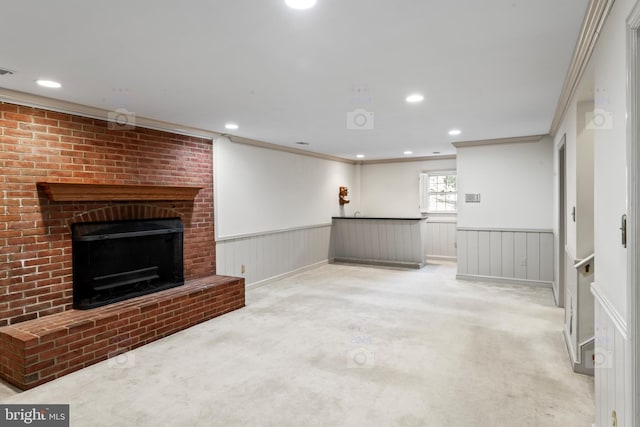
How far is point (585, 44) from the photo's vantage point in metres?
2.22

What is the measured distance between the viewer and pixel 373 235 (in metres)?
7.86

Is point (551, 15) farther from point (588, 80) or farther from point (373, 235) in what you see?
point (373, 235)

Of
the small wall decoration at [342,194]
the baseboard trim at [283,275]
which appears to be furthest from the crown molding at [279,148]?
the baseboard trim at [283,275]

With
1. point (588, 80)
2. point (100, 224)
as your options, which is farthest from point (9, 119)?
point (588, 80)

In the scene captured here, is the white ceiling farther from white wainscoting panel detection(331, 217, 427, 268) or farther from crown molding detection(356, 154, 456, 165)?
crown molding detection(356, 154, 456, 165)

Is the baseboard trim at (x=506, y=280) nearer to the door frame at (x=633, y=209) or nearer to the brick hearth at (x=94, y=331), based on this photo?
the brick hearth at (x=94, y=331)

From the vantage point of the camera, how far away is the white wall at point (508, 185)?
18.9ft

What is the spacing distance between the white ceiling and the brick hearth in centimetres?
195

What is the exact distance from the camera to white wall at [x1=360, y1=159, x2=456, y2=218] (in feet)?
28.0

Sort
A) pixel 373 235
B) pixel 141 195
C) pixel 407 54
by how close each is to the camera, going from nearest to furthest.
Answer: pixel 407 54, pixel 141 195, pixel 373 235

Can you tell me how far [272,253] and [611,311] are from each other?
5.07 m

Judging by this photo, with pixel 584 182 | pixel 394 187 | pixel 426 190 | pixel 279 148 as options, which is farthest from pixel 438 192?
pixel 584 182

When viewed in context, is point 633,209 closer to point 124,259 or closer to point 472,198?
point 124,259

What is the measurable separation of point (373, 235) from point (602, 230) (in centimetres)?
593
